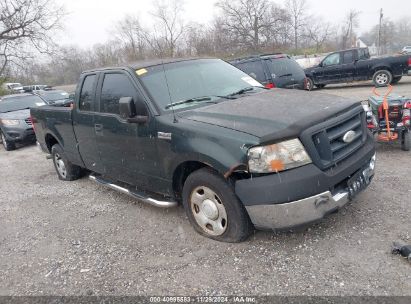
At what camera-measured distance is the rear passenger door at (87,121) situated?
497cm

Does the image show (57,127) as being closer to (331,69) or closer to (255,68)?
(255,68)

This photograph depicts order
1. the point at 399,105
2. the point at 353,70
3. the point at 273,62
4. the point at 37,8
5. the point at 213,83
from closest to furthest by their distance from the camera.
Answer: the point at 213,83, the point at 399,105, the point at 273,62, the point at 353,70, the point at 37,8

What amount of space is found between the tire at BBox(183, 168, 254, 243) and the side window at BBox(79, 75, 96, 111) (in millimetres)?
2119

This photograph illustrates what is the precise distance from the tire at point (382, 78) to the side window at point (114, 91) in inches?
516

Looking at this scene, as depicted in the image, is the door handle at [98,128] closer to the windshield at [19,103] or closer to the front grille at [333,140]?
the front grille at [333,140]

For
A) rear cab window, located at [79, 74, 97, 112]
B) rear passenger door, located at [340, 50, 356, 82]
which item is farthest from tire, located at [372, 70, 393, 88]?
rear cab window, located at [79, 74, 97, 112]

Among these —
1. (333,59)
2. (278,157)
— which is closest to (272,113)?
(278,157)

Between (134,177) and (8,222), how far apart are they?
2099 mm

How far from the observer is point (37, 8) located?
27453mm

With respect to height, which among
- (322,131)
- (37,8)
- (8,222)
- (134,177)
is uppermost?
(37,8)

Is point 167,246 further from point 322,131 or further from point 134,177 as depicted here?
point 322,131

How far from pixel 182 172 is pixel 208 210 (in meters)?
0.53

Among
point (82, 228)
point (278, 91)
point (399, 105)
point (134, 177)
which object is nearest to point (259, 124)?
point (278, 91)

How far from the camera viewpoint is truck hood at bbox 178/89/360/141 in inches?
124
